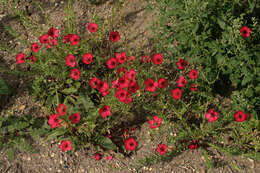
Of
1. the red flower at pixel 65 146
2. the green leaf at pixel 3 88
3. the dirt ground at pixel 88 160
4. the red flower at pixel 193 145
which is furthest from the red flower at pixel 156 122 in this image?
the green leaf at pixel 3 88

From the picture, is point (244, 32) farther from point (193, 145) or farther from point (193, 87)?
point (193, 145)

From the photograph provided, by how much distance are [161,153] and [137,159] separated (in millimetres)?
268

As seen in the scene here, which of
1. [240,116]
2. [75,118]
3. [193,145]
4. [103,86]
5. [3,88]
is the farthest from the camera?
[3,88]

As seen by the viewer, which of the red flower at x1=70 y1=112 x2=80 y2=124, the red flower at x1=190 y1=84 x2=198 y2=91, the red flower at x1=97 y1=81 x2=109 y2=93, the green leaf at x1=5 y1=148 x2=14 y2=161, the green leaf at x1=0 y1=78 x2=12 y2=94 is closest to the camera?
the red flower at x1=70 y1=112 x2=80 y2=124

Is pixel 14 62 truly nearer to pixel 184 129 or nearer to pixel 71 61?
pixel 71 61

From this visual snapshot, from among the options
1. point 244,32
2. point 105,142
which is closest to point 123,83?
point 105,142

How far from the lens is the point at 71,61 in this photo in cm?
337

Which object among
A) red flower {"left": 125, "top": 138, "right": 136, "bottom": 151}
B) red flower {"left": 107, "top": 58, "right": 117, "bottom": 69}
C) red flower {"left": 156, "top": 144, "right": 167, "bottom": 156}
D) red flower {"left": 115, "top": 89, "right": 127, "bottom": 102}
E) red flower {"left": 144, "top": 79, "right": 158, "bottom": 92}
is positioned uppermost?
red flower {"left": 107, "top": 58, "right": 117, "bottom": 69}

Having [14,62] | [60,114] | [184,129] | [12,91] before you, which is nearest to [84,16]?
[14,62]

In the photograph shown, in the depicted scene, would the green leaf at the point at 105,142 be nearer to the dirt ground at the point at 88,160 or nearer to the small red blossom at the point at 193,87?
Answer: the dirt ground at the point at 88,160

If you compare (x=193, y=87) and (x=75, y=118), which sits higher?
(x=75, y=118)

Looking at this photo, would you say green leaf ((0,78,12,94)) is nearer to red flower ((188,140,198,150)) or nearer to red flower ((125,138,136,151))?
red flower ((125,138,136,151))

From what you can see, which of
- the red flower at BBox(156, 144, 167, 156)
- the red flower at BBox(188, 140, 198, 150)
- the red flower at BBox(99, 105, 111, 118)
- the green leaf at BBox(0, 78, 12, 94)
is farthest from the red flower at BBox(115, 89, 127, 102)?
the green leaf at BBox(0, 78, 12, 94)

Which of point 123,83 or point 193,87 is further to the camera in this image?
point 193,87
